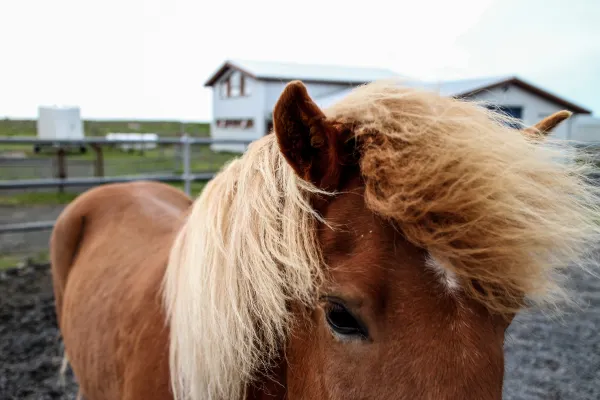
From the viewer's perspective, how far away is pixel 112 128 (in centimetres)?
3862

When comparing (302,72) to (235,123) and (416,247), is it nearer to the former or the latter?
(235,123)

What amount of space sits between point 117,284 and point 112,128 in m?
40.4

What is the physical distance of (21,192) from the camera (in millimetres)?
11641

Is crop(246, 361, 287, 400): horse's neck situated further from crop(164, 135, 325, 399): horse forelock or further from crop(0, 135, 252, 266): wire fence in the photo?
crop(0, 135, 252, 266): wire fence

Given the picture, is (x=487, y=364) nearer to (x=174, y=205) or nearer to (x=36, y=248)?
(x=174, y=205)

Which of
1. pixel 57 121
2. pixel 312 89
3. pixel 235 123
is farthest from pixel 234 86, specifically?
pixel 57 121

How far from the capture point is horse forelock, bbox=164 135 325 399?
3.61 ft

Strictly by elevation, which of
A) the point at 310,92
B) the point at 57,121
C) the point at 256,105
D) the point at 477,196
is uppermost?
the point at 310,92

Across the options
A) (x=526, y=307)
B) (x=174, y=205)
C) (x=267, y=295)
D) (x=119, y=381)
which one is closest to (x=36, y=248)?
(x=174, y=205)

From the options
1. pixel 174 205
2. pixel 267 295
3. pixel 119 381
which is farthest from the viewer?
pixel 174 205

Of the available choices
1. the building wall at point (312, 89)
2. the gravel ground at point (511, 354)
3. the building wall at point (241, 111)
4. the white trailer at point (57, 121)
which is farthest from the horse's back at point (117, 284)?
the white trailer at point (57, 121)

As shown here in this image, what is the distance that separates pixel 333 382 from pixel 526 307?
20.3 inches

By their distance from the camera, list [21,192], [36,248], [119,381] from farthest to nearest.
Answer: [21,192] → [36,248] → [119,381]

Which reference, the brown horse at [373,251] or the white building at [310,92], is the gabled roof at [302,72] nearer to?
the white building at [310,92]
